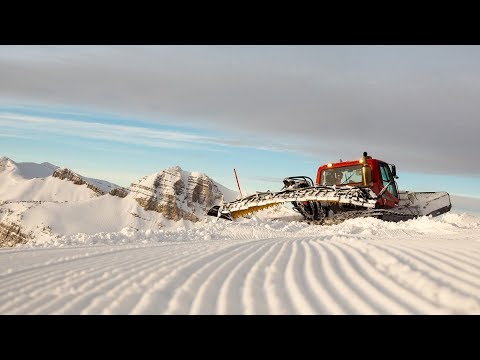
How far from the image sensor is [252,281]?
12.0 ft

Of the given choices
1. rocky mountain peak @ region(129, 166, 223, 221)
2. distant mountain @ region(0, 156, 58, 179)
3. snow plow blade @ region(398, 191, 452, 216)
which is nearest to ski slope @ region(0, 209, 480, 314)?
snow plow blade @ region(398, 191, 452, 216)

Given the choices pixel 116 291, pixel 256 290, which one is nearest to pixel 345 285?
pixel 256 290

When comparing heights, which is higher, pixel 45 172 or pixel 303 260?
pixel 45 172

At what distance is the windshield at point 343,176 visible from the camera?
14125 mm

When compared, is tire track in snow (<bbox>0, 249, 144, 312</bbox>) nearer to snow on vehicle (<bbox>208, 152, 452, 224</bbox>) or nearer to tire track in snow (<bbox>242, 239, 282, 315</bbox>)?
tire track in snow (<bbox>242, 239, 282, 315</bbox>)

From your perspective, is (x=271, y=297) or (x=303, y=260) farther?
(x=303, y=260)

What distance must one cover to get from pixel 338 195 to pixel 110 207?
51.0 metres

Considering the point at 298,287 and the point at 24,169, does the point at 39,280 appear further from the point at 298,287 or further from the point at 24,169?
the point at 24,169

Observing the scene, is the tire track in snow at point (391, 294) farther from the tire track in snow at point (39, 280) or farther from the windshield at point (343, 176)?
the windshield at point (343, 176)

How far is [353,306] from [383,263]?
1.53 meters

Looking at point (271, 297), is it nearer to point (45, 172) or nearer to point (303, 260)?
point (303, 260)
